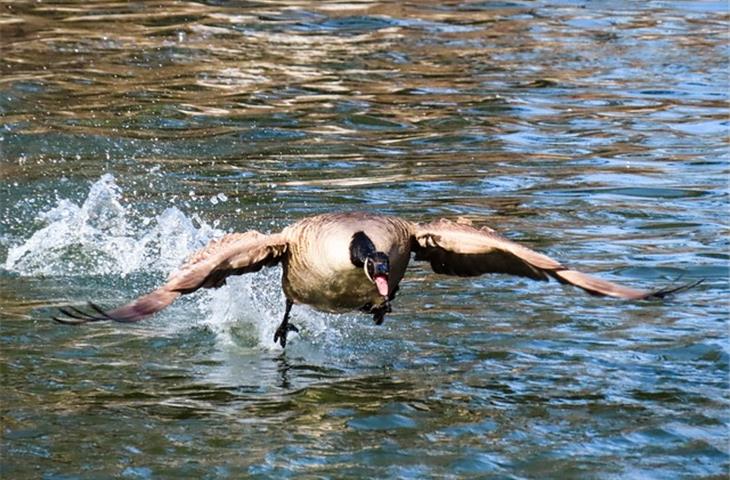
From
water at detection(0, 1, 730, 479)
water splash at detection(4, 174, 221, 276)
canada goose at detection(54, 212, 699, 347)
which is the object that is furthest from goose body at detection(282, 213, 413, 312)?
water splash at detection(4, 174, 221, 276)

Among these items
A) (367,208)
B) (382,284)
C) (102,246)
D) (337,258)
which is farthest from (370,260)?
(367,208)

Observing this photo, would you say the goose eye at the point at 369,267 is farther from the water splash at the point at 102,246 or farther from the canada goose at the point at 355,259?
the water splash at the point at 102,246

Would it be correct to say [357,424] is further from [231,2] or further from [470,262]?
[231,2]

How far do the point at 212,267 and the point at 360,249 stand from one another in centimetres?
83

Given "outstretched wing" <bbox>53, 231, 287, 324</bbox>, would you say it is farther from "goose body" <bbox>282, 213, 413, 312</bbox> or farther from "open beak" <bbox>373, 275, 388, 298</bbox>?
"open beak" <bbox>373, 275, 388, 298</bbox>

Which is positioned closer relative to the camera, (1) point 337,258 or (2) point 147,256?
(1) point 337,258

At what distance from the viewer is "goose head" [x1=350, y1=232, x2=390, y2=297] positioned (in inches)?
306

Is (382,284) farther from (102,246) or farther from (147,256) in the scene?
(102,246)

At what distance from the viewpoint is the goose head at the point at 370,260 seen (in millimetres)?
7781

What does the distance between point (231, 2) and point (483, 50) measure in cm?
418

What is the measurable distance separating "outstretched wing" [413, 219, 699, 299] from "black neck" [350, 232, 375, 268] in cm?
81

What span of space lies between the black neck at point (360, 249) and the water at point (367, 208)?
852mm

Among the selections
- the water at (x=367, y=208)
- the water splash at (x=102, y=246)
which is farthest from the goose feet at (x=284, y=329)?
the water splash at (x=102, y=246)

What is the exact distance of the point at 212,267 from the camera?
26.6 feet
